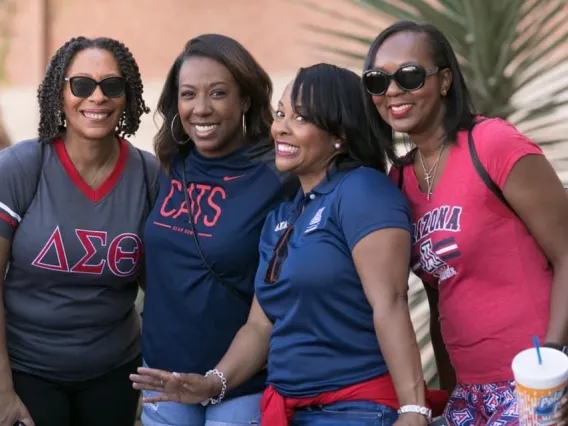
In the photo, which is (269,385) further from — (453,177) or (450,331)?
(453,177)

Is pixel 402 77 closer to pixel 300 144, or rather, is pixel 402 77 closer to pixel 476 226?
pixel 300 144

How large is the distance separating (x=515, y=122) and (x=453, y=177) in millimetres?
2009

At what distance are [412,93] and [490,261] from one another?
580mm

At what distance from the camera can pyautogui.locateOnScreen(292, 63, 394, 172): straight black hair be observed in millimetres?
3533

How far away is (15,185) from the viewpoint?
4.02m

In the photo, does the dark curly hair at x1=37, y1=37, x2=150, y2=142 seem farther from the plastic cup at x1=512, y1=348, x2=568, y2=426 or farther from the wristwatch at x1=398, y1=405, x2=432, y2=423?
the plastic cup at x1=512, y1=348, x2=568, y2=426

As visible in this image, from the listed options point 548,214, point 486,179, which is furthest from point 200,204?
point 548,214

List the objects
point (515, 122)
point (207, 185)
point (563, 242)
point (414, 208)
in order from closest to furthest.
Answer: point (563, 242) → point (414, 208) → point (207, 185) → point (515, 122)

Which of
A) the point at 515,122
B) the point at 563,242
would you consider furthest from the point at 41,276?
the point at 515,122

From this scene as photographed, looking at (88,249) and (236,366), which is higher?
(88,249)

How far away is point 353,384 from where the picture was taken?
10.9 feet

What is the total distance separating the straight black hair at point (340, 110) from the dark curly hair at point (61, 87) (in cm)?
97

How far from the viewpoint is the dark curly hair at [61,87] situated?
4211 millimetres

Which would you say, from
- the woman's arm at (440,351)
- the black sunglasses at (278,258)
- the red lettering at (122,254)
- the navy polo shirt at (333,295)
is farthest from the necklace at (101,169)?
the woman's arm at (440,351)
